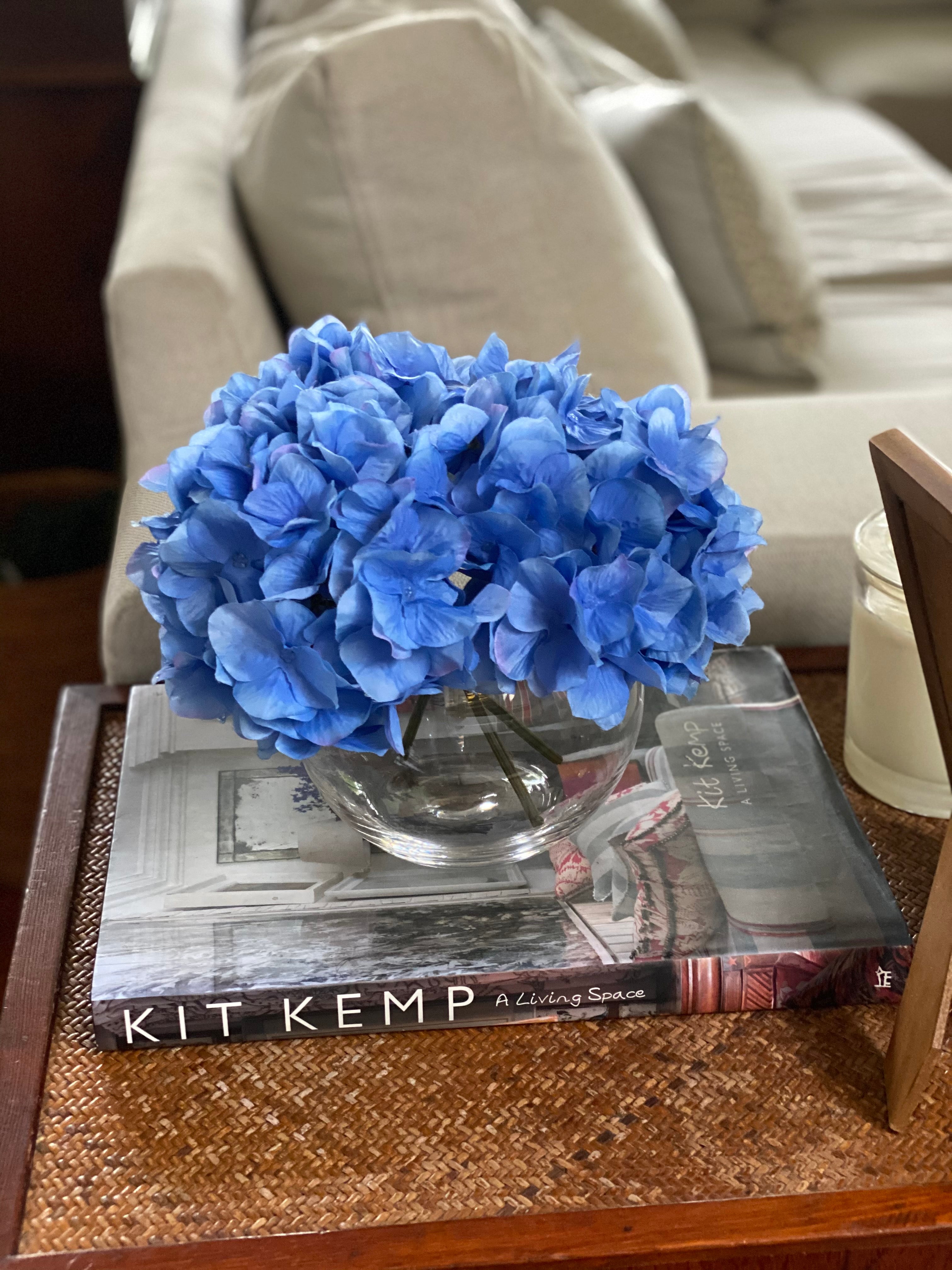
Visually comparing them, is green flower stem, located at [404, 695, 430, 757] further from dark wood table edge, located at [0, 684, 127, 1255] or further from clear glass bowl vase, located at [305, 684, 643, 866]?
dark wood table edge, located at [0, 684, 127, 1255]

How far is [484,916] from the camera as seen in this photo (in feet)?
2.23

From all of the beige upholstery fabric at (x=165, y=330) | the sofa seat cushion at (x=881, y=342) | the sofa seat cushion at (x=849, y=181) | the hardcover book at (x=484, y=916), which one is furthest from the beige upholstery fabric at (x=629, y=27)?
the hardcover book at (x=484, y=916)

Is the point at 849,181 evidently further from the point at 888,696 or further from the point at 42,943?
the point at 42,943

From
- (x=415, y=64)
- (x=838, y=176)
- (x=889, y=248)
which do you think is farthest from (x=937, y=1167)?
(x=838, y=176)

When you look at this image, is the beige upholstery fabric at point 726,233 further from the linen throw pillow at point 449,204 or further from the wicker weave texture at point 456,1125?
the wicker weave texture at point 456,1125

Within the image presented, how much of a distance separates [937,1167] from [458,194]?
841 mm

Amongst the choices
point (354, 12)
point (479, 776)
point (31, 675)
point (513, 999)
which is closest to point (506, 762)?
point (479, 776)

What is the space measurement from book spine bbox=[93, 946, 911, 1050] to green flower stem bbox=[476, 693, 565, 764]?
0.38 feet

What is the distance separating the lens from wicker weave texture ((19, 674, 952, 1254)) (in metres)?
Result: 0.58

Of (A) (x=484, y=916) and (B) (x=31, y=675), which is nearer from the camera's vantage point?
(A) (x=484, y=916)

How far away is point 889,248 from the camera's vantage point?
1987 millimetres

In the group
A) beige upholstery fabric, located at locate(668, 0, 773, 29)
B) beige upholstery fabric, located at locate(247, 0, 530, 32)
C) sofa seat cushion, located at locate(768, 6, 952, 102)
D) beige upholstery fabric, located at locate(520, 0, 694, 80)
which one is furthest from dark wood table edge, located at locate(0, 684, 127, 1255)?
beige upholstery fabric, located at locate(668, 0, 773, 29)

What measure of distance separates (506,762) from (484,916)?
0.33 feet

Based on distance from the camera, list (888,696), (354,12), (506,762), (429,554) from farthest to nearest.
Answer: (354,12) → (888,696) → (506,762) → (429,554)
